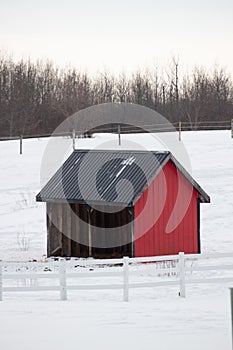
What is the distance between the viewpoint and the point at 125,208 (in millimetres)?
21797

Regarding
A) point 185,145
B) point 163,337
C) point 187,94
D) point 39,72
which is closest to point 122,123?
point 187,94

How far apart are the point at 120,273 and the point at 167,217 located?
19.8 feet

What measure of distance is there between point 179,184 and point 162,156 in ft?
3.13

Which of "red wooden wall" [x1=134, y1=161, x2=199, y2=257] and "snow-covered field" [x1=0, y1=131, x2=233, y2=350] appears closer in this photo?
"snow-covered field" [x1=0, y1=131, x2=233, y2=350]

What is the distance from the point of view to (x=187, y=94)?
68125 mm

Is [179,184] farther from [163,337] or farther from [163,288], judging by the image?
[163,337]

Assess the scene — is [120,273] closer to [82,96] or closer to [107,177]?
[107,177]

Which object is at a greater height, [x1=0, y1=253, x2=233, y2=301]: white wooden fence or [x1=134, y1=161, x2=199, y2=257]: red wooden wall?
[x1=134, y1=161, x2=199, y2=257]: red wooden wall

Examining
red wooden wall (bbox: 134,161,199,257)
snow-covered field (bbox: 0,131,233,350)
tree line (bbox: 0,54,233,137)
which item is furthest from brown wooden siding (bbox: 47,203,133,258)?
tree line (bbox: 0,54,233,137)

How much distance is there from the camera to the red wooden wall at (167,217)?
71.2 ft

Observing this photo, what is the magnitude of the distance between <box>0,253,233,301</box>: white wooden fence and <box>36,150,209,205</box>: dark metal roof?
1.98 meters

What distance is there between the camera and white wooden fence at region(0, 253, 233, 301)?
16.1 m

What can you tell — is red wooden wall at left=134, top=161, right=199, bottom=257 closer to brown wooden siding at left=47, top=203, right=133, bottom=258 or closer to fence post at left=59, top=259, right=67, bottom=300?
brown wooden siding at left=47, top=203, right=133, bottom=258

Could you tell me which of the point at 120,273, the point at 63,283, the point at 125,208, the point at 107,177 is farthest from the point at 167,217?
the point at 63,283
